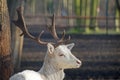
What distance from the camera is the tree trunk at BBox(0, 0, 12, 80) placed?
7953mm

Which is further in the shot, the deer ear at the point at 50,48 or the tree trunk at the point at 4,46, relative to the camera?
the tree trunk at the point at 4,46

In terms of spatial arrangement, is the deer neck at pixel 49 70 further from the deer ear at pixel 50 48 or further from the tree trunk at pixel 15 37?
the tree trunk at pixel 15 37

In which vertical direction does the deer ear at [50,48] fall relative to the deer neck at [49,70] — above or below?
above

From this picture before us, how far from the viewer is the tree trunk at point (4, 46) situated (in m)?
7.95

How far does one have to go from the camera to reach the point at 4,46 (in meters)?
8.00

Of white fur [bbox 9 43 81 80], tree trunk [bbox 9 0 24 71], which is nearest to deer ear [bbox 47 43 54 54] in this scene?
white fur [bbox 9 43 81 80]

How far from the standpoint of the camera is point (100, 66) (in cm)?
1398

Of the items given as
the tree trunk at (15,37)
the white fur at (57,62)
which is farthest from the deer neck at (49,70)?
the tree trunk at (15,37)

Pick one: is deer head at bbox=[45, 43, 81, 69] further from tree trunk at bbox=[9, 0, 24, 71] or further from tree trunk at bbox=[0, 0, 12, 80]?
tree trunk at bbox=[9, 0, 24, 71]

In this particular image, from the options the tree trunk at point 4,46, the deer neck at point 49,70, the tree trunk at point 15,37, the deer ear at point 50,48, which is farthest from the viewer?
the tree trunk at point 15,37

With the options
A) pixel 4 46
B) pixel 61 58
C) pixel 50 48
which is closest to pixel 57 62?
pixel 61 58

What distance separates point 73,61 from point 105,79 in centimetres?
524

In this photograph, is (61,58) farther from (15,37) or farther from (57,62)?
(15,37)

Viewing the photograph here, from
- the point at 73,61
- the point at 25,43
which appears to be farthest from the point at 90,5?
the point at 73,61
